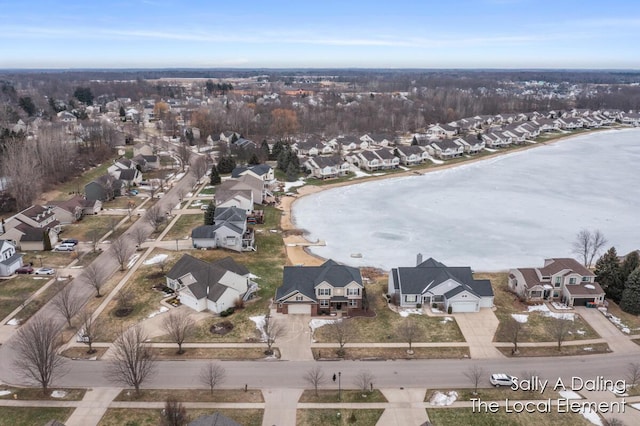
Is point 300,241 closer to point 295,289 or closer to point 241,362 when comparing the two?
point 295,289

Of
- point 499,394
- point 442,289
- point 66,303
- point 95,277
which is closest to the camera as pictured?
point 499,394

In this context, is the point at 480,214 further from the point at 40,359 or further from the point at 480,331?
Result: the point at 40,359

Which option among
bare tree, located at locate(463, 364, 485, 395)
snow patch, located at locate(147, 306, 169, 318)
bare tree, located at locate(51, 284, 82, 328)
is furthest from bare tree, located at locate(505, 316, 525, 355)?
bare tree, located at locate(51, 284, 82, 328)

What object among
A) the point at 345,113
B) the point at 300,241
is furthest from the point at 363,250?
the point at 345,113

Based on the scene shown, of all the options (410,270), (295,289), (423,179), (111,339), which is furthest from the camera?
(423,179)

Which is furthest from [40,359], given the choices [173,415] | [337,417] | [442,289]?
[442,289]

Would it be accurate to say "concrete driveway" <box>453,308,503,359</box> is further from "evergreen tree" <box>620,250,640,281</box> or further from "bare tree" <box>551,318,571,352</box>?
"evergreen tree" <box>620,250,640,281</box>
